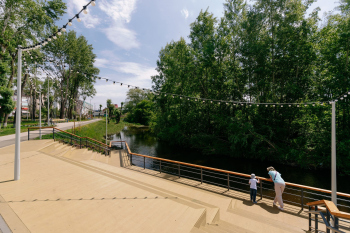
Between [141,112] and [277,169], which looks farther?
[141,112]

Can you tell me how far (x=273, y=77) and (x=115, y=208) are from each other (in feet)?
53.6

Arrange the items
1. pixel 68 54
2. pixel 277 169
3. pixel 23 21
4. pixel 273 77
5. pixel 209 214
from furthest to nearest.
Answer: pixel 68 54, pixel 23 21, pixel 273 77, pixel 277 169, pixel 209 214

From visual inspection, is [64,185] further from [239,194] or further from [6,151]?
[6,151]

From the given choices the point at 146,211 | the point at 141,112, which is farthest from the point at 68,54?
the point at 146,211

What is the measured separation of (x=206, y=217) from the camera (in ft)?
13.1

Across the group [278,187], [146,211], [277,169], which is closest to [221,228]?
[146,211]

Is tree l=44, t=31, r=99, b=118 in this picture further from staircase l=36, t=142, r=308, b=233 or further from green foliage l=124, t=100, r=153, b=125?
staircase l=36, t=142, r=308, b=233

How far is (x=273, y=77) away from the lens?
1475 cm

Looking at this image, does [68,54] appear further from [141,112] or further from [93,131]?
[141,112]

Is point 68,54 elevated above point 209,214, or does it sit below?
above

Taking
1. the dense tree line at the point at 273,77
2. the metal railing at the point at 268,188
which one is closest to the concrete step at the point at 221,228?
the metal railing at the point at 268,188

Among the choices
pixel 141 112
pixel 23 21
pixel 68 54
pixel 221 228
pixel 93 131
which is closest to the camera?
pixel 221 228

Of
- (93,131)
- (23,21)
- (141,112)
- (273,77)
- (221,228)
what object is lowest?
(221,228)

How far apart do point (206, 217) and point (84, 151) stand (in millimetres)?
10389
